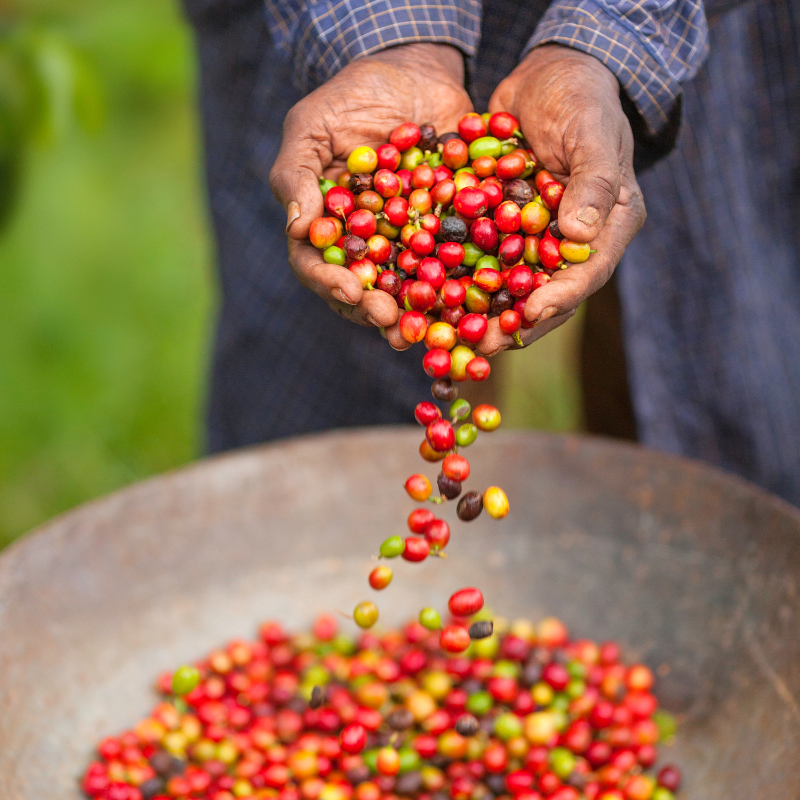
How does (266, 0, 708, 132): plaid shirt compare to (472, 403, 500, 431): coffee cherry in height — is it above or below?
above

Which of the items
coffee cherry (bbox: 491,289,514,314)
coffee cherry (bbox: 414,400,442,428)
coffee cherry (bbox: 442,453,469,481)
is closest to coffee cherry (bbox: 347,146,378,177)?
coffee cherry (bbox: 491,289,514,314)

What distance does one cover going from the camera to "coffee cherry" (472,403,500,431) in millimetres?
1778

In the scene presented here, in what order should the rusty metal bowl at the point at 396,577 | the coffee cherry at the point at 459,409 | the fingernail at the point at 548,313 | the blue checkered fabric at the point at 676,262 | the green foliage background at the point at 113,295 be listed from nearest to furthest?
the fingernail at the point at 548,313 → the coffee cherry at the point at 459,409 → the rusty metal bowl at the point at 396,577 → the blue checkered fabric at the point at 676,262 → the green foliage background at the point at 113,295

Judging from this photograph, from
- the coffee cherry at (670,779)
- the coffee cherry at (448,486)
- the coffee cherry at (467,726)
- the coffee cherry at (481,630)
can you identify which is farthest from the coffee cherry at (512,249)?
the coffee cherry at (670,779)

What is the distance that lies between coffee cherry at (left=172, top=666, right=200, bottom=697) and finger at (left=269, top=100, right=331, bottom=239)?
1100mm

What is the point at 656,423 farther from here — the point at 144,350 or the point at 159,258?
the point at 159,258

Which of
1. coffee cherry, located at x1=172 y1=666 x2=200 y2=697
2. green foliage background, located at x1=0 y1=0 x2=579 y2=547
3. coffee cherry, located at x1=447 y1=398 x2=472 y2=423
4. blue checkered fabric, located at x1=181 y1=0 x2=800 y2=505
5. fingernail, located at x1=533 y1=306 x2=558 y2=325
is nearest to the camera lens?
fingernail, located at x1=533 y1=306 x2=558 y2=325

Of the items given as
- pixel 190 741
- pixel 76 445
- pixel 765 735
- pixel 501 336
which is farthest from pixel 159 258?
pixel 765 735

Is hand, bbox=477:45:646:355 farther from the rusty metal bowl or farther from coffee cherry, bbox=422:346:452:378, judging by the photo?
the rusty metal bowl

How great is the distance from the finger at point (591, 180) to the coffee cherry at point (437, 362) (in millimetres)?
328

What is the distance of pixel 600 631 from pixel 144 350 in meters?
3.42

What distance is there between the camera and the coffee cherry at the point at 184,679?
2.07 metres

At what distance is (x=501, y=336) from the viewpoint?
1652mm

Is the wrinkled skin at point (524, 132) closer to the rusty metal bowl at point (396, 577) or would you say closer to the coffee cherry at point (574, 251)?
the coffee cherry at point (574, 251)
